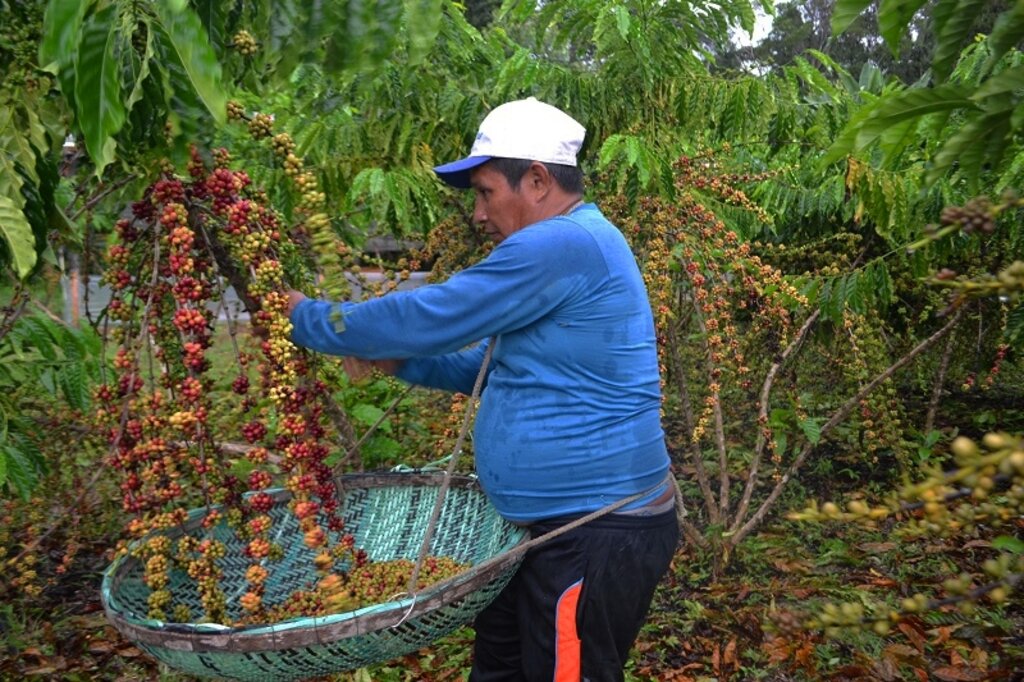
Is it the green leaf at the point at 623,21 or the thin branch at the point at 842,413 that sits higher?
the green leaf at the point at 623,21

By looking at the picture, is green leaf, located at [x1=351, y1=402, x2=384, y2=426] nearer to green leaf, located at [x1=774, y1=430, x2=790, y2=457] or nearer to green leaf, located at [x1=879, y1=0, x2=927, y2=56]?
green leaf, located at [x1=774, y1=430, x2=790, y2=457]

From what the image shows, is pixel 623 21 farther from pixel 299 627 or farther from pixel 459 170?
pixel 299 627

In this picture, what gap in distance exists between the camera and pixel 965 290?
0.91 metres

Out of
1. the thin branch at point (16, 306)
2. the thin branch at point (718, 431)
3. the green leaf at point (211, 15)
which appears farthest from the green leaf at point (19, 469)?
the thin branch at point (718, 431)

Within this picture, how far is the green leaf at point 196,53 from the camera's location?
1.09 m

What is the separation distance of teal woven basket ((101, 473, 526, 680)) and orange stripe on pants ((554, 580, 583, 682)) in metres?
0.14

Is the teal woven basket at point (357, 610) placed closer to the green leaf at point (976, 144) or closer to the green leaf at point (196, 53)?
the green leaf at point (196, 53)

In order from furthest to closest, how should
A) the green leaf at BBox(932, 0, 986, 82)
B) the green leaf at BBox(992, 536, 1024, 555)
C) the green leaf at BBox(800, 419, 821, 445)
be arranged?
the green leaf at BBox(800, 419, 821, 445) < the green leaf at BBox(992, 536, 1024, 555) < the green leaf at BBox(932, 0, 986, 82)

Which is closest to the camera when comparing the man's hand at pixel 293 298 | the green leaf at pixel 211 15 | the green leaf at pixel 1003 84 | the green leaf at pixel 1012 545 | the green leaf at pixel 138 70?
the green leaf at pixel 1003 84

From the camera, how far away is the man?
1829mm

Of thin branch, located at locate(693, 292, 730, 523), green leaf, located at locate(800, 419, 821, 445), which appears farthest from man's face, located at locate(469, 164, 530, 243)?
green leaf, located at locate(800, 419, 821, 445)

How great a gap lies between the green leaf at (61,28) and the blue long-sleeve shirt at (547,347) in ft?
2.28

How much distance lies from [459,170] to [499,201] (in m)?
0.12

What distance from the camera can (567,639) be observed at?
1944 millimetres
